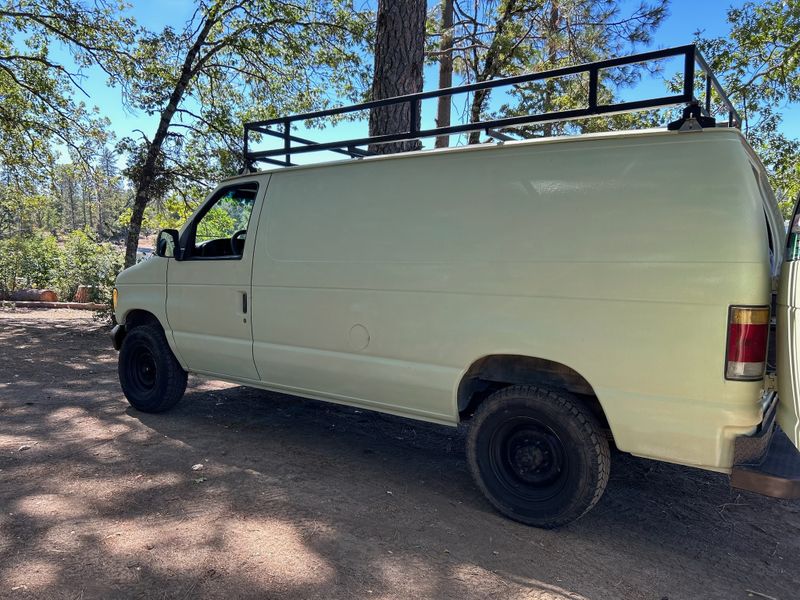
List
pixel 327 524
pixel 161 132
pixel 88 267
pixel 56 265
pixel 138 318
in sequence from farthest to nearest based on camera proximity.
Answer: pixel 56 265 → pixel 88 267 → pixel 161 132 → pixel 138 318 → pixel 327 524

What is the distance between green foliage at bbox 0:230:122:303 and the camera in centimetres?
1753

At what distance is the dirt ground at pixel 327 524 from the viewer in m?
2.86

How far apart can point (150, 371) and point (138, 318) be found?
0.56 m

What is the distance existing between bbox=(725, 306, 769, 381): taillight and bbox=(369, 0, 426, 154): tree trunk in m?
4.84

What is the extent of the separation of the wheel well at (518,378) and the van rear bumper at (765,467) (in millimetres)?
742

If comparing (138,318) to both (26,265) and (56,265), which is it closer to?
(26,265)

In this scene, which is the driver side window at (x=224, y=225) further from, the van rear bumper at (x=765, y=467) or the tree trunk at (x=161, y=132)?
the tree trunk at (x=161, y=132)

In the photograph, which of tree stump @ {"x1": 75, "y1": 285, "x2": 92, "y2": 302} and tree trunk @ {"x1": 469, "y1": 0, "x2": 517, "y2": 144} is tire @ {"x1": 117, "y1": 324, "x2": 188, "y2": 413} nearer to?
tree trunk @ {"x1": 469, "y1": 0, "x2": 517, "y2": 144}

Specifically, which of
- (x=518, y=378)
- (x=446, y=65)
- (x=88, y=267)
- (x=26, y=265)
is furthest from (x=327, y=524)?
(x=26, y=265)

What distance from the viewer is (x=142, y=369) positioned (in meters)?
5.79

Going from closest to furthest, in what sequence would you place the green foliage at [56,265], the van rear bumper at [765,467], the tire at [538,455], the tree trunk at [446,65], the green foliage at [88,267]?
the van rear bumper at [765,467], the tire at [538,455], the tree trunk at [446,65], the green foliage at [88,267], the green foliage at [56,265]

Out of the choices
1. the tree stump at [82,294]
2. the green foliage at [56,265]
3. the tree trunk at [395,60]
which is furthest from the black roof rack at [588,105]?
the tree stump at [82,294]

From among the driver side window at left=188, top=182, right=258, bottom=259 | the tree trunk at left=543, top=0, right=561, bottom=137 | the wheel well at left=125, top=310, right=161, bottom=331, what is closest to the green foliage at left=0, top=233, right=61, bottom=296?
the wheel well at left=125, top=310, right=161, bottom=331

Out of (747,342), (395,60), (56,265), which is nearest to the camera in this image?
(747,342)
